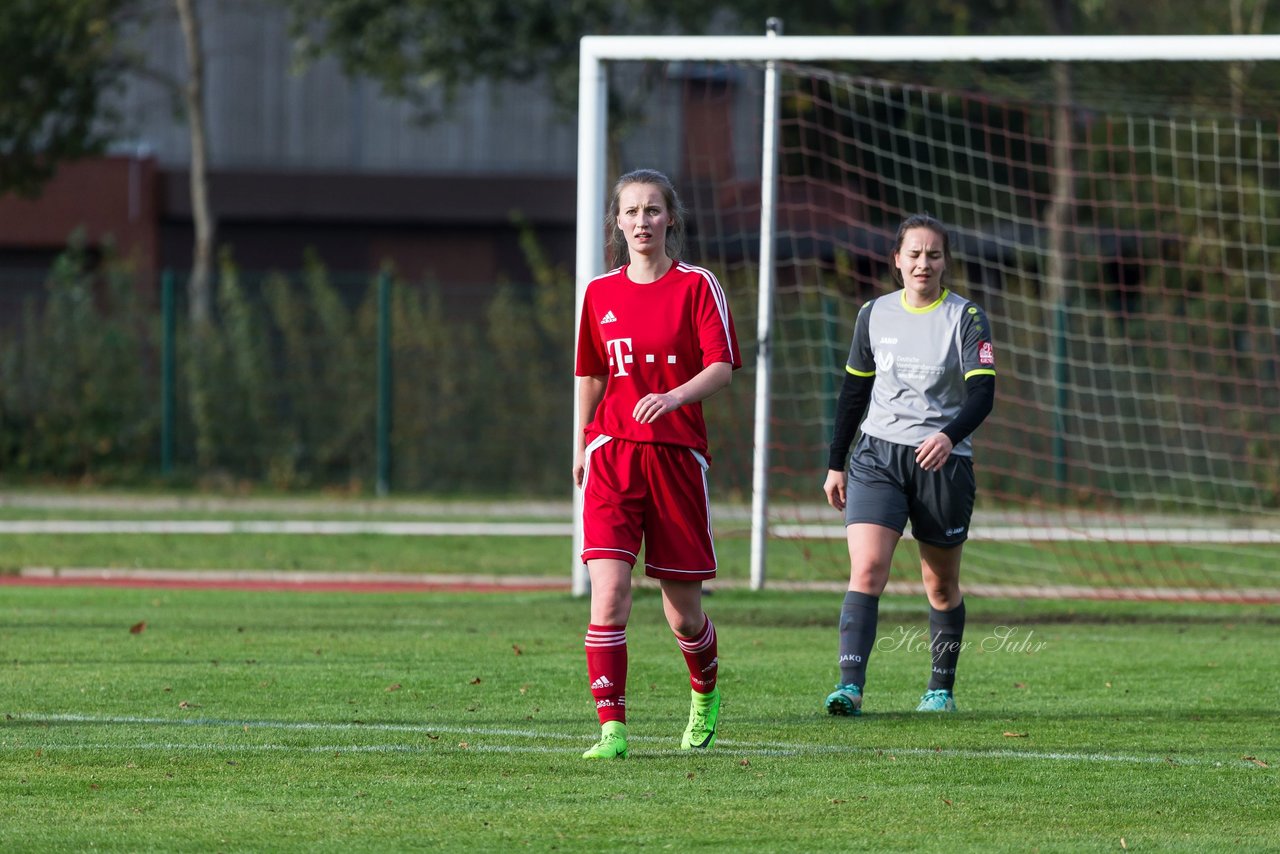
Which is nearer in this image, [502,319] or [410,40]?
[502,319]

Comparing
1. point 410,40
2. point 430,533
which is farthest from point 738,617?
point 410,40

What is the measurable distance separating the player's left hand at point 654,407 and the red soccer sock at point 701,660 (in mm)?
866

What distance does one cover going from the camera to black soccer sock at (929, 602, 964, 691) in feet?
22.3

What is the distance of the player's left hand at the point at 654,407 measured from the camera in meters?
5.49

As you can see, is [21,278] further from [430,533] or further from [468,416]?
[430,533]

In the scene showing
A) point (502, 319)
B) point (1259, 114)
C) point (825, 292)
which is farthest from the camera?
point (502, 319)

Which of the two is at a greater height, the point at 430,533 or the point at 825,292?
the point at 825,292

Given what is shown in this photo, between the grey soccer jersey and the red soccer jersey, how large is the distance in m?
1.07

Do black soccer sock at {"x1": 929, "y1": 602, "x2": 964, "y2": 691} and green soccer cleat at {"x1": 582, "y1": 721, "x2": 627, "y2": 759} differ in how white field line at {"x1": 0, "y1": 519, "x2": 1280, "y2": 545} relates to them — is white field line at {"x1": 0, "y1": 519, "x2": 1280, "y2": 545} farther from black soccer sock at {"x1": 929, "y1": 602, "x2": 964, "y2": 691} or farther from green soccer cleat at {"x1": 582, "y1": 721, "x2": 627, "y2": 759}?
green soccer cleat at {"x1": 582, "y1": 721, "x2": 627, "y2": 759}

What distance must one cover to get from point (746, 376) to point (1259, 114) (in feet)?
19.6

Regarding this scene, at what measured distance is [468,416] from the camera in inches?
760

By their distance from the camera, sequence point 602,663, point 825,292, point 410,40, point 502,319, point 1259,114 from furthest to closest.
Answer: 1. point 410,40
2. point 502,319
3. point 825,292
4. point 1259,114
5. point 602,663

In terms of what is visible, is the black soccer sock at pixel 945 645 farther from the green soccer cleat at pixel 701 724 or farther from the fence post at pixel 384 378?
the fence post at pixel 384 378

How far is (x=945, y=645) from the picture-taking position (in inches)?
268
